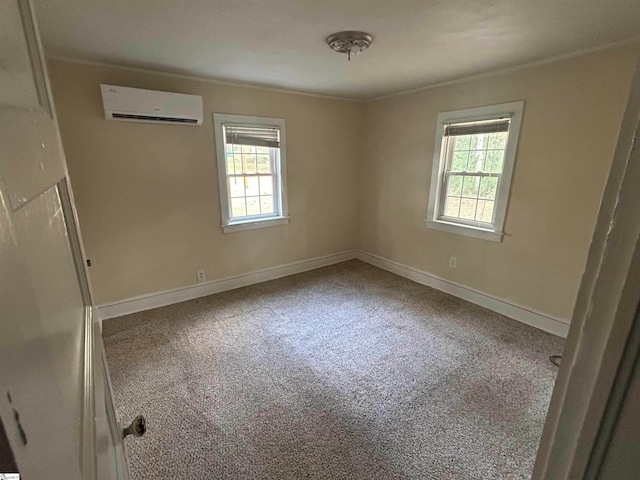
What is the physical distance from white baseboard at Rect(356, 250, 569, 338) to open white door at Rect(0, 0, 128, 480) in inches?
113

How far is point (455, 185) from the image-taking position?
134 inches

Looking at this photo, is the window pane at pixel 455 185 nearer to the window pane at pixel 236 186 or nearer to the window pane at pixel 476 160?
the window pane at pixel 476 160

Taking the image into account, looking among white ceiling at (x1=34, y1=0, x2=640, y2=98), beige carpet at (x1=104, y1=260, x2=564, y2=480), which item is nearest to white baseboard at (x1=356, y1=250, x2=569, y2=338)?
beige carpet at (x1=104, y1=260, x2=564, y2=480)

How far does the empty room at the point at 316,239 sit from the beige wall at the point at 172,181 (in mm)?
23

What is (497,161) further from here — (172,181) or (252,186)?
(172,181)

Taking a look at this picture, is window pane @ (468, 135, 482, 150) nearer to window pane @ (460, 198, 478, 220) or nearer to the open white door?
window pane @ (460, 198, 478, 220)

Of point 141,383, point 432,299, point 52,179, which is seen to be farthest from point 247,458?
point 432,299

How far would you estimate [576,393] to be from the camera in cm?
41

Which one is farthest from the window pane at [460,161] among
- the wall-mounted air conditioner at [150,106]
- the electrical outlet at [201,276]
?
the electrical outlet at [201,276]

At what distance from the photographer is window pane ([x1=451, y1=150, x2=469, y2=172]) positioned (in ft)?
10.7

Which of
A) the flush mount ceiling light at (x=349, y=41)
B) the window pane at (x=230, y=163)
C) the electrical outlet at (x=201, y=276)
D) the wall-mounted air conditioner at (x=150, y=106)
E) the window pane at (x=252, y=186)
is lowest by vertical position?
the electrical outlet at (x=201, y=276)

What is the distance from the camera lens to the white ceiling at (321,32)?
5.34 feet

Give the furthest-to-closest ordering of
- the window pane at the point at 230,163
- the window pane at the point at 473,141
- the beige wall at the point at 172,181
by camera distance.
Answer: the window pane at the point at 230,163 < the window pane at the point at 473,141 < the beige wall at the point at 172,181

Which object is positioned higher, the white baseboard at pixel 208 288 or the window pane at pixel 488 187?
the window pane at pixel 488 187
